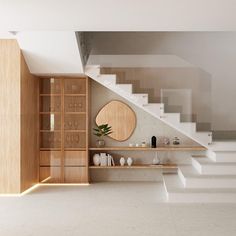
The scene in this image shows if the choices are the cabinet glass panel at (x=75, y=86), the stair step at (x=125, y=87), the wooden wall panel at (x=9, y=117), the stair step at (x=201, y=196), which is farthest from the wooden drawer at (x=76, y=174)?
the stair step at (x=201, y=196)

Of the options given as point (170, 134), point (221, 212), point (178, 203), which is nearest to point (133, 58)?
point (170, 134)

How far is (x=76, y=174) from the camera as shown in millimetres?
8438

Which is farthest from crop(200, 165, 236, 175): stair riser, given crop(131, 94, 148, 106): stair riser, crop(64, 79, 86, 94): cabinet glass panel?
crop(64, 79, 86, 94): cabinet glass panel

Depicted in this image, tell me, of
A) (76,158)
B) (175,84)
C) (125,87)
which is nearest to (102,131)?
(76,158)

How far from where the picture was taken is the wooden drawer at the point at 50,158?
8453 millimetres

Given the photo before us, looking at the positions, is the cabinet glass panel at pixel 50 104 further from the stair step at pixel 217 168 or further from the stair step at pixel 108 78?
the stair step at pixel 217 168

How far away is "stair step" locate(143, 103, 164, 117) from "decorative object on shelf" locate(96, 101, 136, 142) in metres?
0.95

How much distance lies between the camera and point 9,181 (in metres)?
7.20

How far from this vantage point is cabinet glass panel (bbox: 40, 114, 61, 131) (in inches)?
333

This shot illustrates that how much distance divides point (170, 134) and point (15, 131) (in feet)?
11.5

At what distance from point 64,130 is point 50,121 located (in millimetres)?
370

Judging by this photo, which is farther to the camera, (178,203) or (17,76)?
(17,76)

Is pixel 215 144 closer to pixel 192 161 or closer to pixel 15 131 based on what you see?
pixel 192 161

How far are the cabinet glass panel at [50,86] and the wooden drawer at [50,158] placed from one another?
134 centimetres
